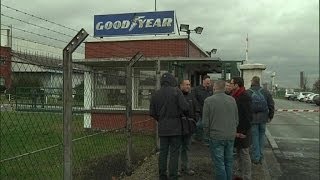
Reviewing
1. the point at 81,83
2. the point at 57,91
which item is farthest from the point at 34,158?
the point at 57,91

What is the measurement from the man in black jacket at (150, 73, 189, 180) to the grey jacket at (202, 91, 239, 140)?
48 centimetres

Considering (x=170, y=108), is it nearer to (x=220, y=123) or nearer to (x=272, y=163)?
(x=220, y=123)

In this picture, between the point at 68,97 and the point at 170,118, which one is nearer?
the point at 68,97

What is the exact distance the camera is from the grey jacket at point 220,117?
24.1 feet

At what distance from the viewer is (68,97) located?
5672 millimetres

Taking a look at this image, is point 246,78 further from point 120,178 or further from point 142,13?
point 120,178

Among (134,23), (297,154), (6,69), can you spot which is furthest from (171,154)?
(134,23)

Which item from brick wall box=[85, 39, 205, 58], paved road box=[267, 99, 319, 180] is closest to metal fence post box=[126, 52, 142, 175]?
paved road box=[267, 99, 319, 180]

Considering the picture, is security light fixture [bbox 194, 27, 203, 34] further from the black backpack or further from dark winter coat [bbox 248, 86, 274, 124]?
the black backpack

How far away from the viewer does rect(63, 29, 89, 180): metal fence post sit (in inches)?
219

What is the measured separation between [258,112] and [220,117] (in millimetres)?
3106

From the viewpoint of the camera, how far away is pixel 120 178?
855 centimetres

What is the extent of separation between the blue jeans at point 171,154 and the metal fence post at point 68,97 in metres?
2.34

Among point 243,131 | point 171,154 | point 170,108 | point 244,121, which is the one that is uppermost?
point 170,108
